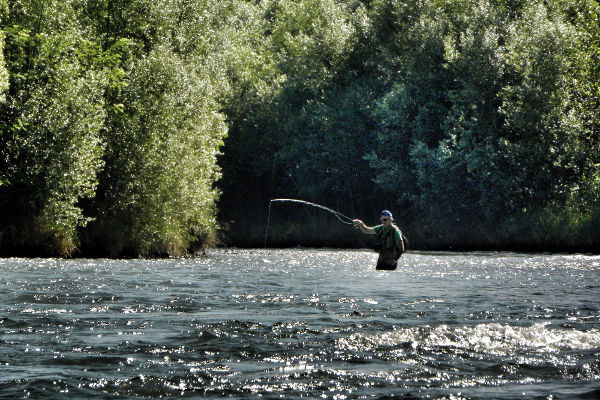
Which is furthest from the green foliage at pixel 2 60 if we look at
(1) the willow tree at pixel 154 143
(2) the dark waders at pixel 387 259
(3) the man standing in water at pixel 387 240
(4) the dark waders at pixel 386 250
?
(2) the dark waders at pixel 387 259

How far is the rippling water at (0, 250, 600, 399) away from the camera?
9.65 m

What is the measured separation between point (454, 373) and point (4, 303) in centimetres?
1008

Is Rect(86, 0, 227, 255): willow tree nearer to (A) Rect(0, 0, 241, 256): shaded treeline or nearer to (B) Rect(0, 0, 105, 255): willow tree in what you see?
(A) Rect(0, 0, 241, 256): shaded treeline

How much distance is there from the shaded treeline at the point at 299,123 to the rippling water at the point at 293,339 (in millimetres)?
11845

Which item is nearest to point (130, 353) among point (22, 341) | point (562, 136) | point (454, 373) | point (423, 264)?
point (22, 341)

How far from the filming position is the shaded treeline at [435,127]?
50.6 metres

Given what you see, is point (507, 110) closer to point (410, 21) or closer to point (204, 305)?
point (410, 21)

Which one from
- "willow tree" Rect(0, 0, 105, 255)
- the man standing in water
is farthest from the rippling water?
"willow tree" Rect(0, 0, 105, 255)

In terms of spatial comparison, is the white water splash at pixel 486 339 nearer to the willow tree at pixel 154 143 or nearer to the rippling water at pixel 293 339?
the rippling water at pixel 293 339

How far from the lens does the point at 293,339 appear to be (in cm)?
1300

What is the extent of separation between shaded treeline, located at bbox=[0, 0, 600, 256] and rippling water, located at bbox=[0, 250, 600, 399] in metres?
11.8

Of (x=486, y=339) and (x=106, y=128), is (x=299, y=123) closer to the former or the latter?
(x=106, y=128)

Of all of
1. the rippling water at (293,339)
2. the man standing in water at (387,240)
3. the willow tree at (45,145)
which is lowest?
the rippling water at (293,339)

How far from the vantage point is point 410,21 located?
6344cm
